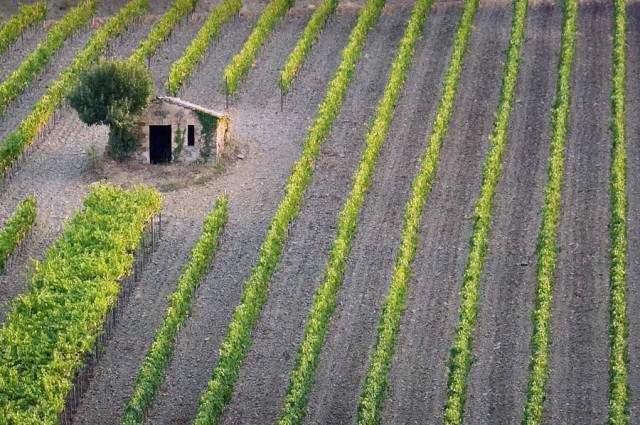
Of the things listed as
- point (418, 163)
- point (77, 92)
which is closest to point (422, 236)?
point (418, 163)

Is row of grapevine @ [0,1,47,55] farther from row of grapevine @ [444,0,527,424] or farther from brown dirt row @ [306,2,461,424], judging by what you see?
row of grapevine @ [444,0,527,424]

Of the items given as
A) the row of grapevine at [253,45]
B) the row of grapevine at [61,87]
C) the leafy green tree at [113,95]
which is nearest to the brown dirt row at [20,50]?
the row of grapevine at [61,87]

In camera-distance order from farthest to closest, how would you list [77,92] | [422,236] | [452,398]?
1. [77,92]
2. [422,236]
3. [452,398]

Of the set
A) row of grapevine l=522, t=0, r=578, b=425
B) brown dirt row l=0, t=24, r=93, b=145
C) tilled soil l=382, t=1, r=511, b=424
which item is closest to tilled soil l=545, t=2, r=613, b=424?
row of grapevine l=522, t=0, r=578, b=425

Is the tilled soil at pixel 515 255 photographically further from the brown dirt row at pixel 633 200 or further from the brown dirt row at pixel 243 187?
the brown dirt row at pixel 243 187

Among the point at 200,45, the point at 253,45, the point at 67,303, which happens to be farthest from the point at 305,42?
the point at 67,303

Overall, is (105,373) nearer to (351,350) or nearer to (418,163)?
(351,350)
